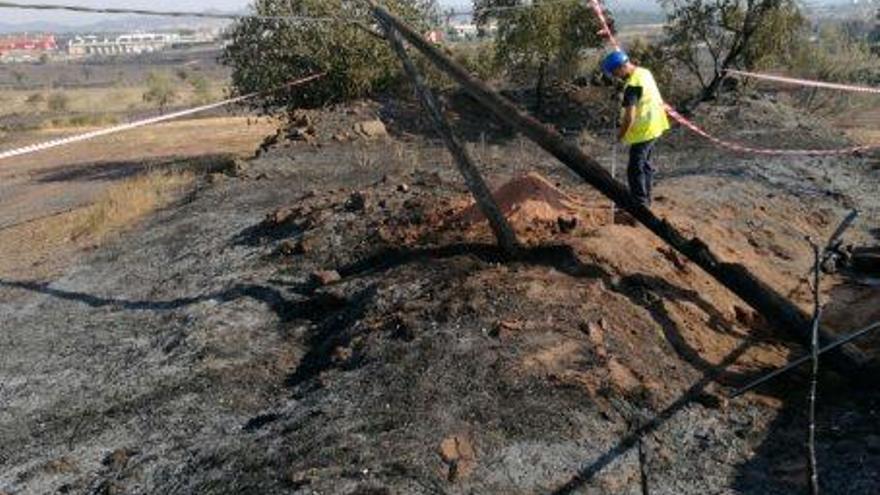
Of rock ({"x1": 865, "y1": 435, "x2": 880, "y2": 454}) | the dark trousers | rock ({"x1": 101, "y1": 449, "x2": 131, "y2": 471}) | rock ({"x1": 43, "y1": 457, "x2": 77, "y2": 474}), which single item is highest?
the dark trousers

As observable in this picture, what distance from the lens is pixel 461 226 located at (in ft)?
29.0

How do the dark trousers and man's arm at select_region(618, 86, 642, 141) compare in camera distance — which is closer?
man's arm at select_region(618, 86, 642, 141)

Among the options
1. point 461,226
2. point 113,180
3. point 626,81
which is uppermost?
point 626,81

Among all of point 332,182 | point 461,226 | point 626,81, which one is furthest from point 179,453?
point 332,182

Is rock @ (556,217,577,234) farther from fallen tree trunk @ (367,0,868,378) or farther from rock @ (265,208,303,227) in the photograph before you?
rock @ (265,208,303,227)

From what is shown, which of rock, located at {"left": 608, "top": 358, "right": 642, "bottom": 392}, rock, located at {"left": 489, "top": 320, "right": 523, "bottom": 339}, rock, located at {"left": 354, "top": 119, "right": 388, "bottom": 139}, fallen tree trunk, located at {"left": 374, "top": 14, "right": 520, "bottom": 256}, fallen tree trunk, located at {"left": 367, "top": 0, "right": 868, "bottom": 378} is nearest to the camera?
rock, located at {"left": 608, "top": 358, "right": 642, "bottom": 392}

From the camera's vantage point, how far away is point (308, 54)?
1919cm

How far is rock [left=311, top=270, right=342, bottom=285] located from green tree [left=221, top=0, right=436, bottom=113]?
11.0 m

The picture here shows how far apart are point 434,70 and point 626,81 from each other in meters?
12.2

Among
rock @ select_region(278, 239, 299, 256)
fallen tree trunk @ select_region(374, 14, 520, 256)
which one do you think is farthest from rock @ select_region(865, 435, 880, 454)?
rock @ select_region(278, 239, 299, 256)

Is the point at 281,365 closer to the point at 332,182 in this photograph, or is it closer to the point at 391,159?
the point at 332,182

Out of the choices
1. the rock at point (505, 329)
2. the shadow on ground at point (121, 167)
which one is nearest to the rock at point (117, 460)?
the rock at point (505, 329)

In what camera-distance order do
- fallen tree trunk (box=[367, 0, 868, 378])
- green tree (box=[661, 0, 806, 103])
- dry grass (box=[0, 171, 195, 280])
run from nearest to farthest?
fallen tree trunk (box=[367, 0, 868, 378]), dry grass (box=[0, 171, 195, 280]), green tree (box=[661, 0, 806, 103])

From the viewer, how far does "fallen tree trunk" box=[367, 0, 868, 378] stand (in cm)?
660
